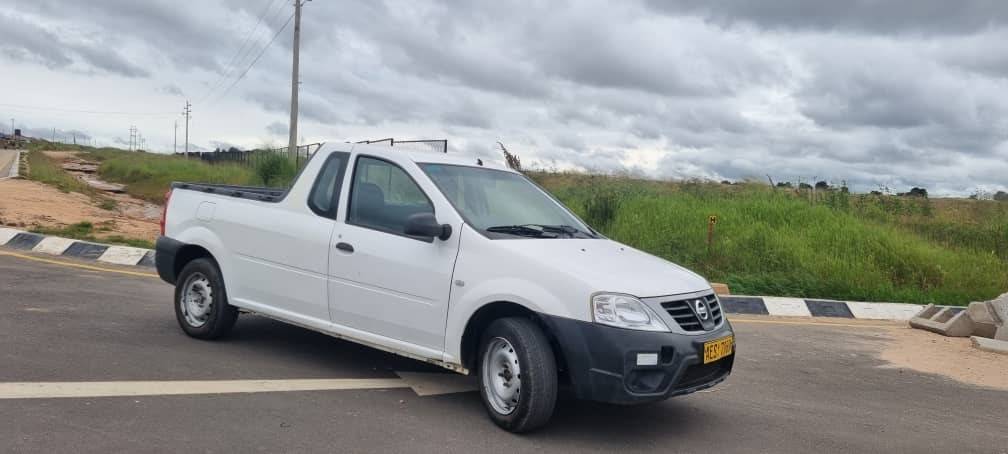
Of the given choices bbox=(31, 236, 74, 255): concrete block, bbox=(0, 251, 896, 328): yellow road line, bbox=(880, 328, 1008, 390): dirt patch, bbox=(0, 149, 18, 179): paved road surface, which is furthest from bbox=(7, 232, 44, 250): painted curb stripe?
bbox=(0, 149, 18, 179): paved road surface

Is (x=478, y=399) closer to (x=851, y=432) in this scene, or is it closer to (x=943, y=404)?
(x=851, y=432)

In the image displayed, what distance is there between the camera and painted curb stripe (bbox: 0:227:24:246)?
39.4ft

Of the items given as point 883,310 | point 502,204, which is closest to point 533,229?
point 502,204

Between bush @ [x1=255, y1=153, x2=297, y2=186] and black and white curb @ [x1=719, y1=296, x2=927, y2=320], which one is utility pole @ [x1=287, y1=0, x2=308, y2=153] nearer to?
bush @ [x1=255, y1=153, x2=297, y2=186]

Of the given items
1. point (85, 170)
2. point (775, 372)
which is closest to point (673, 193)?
point (775, 372)

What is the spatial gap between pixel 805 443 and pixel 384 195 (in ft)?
10.3

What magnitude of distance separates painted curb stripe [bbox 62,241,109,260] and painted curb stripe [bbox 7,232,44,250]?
0.77 metres

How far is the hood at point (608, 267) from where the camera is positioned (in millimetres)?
Result: 4570

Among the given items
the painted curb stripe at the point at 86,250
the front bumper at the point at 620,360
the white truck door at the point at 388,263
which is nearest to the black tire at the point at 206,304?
the white truck door at the point at 388,263

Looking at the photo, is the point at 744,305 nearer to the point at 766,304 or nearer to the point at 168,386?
the point at 766,304

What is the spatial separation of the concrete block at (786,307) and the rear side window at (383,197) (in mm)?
6184

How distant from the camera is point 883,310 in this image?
10391 millimetres

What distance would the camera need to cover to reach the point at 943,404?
611 cm

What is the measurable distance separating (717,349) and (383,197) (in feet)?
7.93
